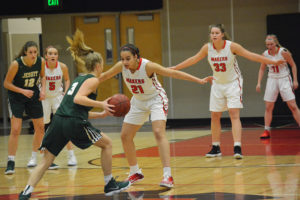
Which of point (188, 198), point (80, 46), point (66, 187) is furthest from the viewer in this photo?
point (66, 187)

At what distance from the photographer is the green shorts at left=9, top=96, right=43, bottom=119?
7.42m

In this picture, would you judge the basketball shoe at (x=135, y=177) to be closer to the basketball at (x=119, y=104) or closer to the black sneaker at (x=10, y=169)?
the basketball at (x=119, y=104)

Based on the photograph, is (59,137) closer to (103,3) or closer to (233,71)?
(233,71)

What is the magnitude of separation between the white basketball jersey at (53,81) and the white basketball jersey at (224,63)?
7.18ft

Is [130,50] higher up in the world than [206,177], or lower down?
higher up

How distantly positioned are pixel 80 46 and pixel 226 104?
2.94 meters

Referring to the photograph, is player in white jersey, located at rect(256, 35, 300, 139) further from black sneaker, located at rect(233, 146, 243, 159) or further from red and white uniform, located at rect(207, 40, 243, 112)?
black sneaker, located at rect(233, 146, 243, 159)

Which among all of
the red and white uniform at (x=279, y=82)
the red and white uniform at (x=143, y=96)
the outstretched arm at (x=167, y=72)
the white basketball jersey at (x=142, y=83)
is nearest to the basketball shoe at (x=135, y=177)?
the red and white uniform at (x=143, y=96)

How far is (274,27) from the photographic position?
12.5 m

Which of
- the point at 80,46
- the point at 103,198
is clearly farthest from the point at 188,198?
the point at 80,46

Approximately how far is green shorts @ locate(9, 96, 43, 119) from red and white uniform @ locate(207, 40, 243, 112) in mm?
2472

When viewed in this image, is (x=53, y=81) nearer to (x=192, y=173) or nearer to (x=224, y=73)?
(x=224, y=73)

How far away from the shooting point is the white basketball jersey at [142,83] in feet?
19.6

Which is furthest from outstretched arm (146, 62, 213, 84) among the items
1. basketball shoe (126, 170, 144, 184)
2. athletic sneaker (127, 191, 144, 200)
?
athletic sneaker (127, 191, 144, 200)
